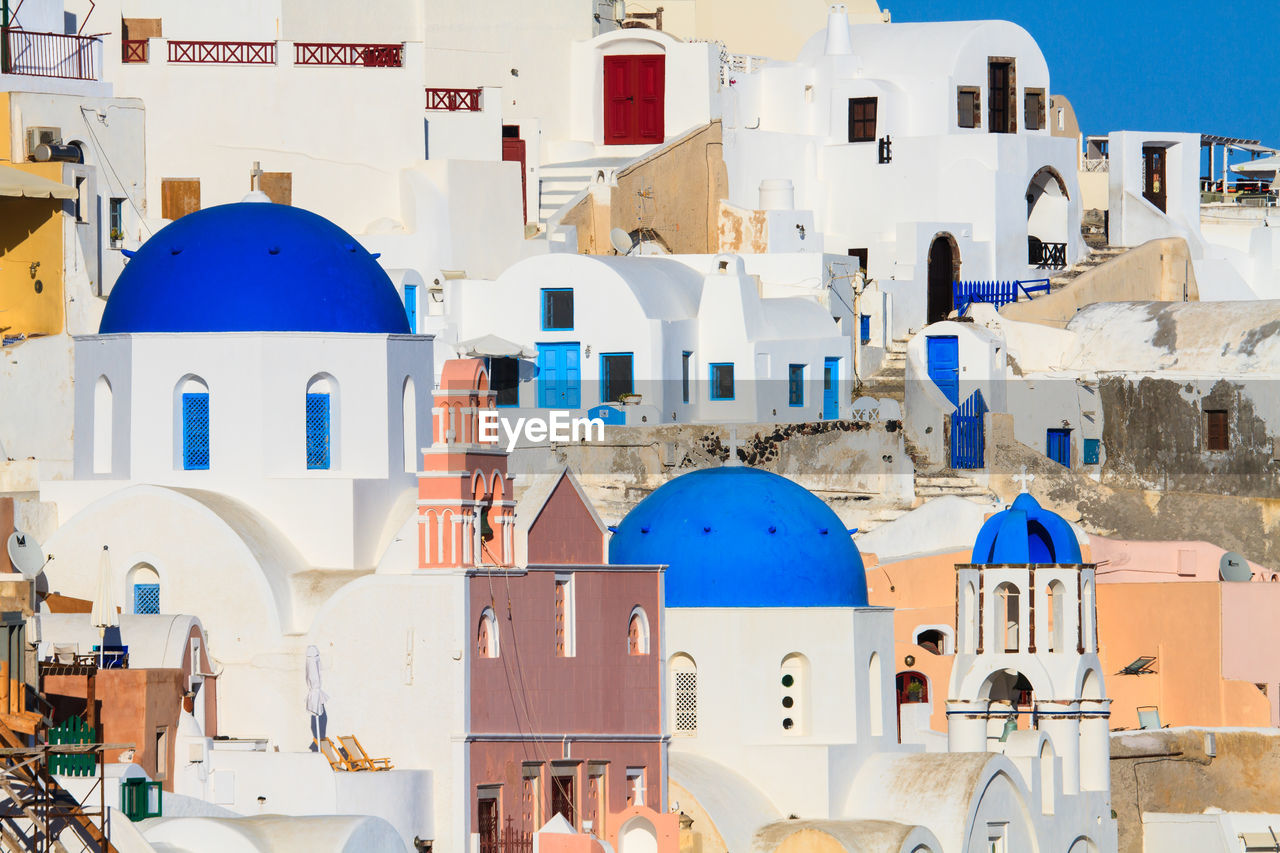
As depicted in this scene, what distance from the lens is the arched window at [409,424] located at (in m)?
37.3

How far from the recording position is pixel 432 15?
5203 cm

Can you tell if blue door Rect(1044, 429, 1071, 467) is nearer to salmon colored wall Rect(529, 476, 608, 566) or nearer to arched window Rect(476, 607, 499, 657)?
salmon colored wall Rect(529, 476, 608, 566)

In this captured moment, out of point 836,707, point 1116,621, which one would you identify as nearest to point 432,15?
point 1116,621

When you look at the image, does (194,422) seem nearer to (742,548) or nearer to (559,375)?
(742,548)

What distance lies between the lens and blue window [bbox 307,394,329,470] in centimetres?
3659

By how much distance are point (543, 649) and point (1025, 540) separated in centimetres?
761

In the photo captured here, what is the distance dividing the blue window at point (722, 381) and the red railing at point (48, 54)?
923cm

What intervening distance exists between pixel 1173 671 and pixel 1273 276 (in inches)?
658

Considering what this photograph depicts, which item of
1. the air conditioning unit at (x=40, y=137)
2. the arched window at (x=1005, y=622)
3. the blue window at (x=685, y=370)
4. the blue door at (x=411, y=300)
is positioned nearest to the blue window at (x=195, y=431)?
the air conditioning unit at (x=40, y=137)

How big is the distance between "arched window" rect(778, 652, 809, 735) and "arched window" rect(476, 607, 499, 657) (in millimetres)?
4270

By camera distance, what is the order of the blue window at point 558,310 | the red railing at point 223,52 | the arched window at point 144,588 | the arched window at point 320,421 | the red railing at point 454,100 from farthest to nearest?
the red railing at point 454,100, the red railing at point 223,52, the blue window at point 558,310, the arched window at point 320,421, the arched window at point 144,588

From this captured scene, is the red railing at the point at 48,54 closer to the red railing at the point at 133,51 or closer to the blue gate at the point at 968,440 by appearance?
the red railing at the point at 133,51

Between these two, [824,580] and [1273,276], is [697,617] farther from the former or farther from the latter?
[1273,276]

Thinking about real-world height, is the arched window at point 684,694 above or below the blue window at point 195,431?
below
